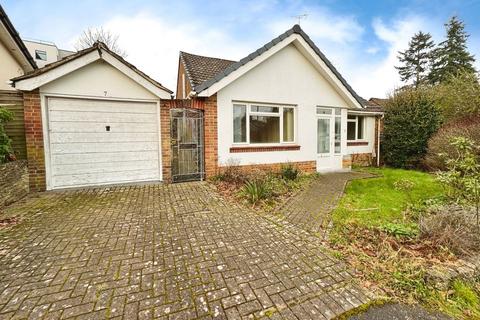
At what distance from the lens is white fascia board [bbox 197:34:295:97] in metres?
7.45

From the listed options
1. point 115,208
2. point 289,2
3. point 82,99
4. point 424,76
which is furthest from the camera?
point 424,76

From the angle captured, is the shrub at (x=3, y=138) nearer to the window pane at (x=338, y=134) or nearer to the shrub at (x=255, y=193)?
the shrub at (x=255, y=193)

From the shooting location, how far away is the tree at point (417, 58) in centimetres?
3253

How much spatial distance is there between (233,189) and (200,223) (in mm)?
2599

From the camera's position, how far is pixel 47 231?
12.7 feet

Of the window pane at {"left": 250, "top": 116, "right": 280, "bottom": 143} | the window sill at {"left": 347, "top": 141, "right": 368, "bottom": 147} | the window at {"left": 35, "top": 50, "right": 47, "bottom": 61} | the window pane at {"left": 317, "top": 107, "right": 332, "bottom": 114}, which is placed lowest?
the window sill at {"left": 347, "top": 141, "right": 368, "bottom": 147}

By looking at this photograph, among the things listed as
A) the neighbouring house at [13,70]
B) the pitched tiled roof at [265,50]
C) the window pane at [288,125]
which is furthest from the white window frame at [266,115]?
the neighbouring house at [13,70]

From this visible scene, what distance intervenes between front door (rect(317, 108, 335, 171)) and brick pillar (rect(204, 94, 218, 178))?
485cm

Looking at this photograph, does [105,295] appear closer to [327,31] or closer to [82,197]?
[82,197]

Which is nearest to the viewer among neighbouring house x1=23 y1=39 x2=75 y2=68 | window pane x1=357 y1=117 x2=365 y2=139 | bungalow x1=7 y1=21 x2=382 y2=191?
bungalow x1=7 y1=21 x2=382 y2=191

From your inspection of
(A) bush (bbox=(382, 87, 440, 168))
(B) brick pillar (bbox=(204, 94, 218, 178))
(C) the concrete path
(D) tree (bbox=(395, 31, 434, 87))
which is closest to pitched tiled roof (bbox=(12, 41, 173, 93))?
(B) brick pillar (bbox=(204, 94, 218, 178))

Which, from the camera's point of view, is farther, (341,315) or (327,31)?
(327,31)

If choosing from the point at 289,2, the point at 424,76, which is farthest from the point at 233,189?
the point at 424,76

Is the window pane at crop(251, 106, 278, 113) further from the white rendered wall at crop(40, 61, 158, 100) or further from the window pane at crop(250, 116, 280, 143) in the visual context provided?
the white rendered wall at crop(40, 61, 158, 100)
